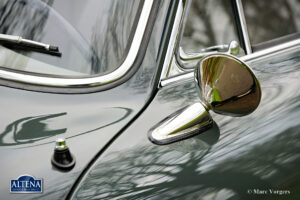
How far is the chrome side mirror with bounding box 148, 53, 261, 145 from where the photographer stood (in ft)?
4.12

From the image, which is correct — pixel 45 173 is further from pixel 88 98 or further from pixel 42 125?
pixel 88 98

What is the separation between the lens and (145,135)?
1307mm

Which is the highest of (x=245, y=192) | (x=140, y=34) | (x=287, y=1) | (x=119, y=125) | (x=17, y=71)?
(x=287, y=1)

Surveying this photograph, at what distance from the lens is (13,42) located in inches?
60.1

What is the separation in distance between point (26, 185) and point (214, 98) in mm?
554

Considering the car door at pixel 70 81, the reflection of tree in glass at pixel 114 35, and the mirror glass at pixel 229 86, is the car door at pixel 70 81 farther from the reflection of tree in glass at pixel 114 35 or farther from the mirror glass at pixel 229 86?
the mirror glass at pixel 229 86

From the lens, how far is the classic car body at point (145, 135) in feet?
3.88

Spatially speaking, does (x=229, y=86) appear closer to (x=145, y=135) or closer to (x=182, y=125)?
(x=182, y=125)

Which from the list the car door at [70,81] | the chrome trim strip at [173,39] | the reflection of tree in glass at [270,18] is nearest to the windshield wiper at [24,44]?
the car door at [70,81]

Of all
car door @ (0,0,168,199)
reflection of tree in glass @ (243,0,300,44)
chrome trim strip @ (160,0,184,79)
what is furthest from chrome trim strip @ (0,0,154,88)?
reflection of tree in glass @ (243,0,300,44)

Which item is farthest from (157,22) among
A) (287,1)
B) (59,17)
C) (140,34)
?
(287,1)

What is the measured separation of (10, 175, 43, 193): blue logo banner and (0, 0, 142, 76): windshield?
429 millimetres

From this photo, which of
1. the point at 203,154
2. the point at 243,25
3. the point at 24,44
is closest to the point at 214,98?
the point at 203,154

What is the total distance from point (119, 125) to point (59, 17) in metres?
0.49
